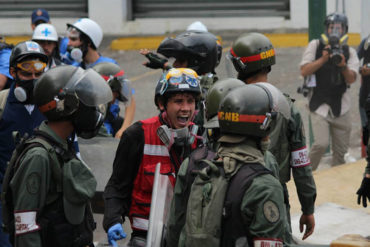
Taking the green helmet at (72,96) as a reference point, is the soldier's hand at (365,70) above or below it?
below

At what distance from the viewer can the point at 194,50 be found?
5.96 meters

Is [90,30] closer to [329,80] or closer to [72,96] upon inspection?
[329,80]

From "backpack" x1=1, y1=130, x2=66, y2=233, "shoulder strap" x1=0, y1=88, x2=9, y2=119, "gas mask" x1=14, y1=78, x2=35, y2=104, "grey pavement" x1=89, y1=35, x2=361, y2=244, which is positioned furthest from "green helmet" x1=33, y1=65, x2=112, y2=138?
"grey pavement" x1=89, y1=35, x2=361, y2=244

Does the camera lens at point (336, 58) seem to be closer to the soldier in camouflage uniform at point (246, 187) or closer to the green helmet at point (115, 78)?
the green helmet at point (115, 78)

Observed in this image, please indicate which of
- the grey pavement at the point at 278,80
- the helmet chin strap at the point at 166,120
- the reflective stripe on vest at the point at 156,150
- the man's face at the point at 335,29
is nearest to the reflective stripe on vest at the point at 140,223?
the reflective stripe on vest at the point at 156,150

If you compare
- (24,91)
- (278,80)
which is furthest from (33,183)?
(278,80)

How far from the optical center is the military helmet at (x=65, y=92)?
4.45 metres

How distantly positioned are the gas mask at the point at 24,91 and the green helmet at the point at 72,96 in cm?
130

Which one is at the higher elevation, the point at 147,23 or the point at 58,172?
the point at 58,172

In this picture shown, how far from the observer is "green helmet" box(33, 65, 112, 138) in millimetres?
4449

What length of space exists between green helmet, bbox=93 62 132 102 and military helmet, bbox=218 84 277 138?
4.05 metres

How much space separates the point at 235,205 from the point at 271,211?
6.3 inches

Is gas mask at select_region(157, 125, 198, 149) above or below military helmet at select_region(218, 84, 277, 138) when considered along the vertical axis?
below

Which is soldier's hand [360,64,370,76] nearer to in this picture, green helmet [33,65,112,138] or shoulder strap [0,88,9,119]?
shoulder strap [0,88,9,119]
